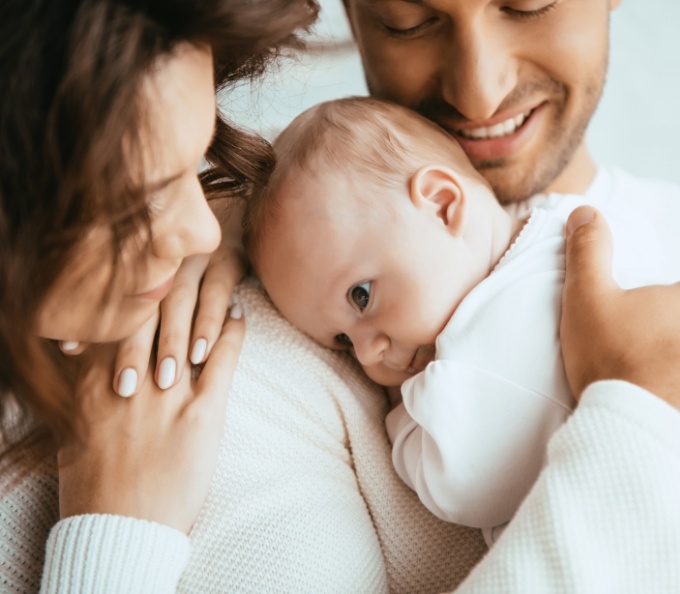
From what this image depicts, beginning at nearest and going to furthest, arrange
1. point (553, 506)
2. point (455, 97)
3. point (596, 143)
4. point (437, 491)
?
point (553, 506)
point (437, 491)
point (455, 97)
point (596, 143)

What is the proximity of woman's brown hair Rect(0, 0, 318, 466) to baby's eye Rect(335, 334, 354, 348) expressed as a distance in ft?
1.78

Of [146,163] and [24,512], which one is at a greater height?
[146,163]

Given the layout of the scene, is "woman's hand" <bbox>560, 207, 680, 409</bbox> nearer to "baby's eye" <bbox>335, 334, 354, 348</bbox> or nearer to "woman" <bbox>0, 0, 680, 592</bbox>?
"woman" <bbox>0, 0, 680, 592</bbox>

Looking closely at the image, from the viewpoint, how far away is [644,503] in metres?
0.83

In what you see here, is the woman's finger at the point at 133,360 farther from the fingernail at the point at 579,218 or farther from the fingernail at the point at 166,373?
the fingernail at the point at 579,218

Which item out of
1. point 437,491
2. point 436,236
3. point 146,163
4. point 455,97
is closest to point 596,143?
point 455,97

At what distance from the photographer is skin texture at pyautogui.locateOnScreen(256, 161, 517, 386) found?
115cm

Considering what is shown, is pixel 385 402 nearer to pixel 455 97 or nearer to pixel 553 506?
pixel 553 506

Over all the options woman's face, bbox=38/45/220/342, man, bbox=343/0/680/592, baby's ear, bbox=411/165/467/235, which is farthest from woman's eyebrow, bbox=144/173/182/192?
man, bbox=343/0/680/592

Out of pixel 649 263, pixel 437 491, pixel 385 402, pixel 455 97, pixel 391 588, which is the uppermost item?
pixel 455 97

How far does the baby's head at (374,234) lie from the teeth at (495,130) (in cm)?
33

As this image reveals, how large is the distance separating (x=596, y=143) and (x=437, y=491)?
1.73 meters

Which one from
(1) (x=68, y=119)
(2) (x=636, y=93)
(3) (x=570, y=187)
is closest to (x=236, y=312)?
(1) (x=68, y=119)

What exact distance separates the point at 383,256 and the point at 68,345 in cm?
51
